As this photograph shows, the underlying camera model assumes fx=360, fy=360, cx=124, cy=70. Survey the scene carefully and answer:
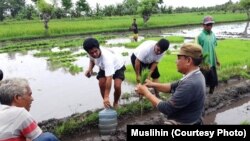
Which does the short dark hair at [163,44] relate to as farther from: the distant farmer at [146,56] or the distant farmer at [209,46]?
the distant farmer at [209,46]

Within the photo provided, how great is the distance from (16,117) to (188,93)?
1427mm

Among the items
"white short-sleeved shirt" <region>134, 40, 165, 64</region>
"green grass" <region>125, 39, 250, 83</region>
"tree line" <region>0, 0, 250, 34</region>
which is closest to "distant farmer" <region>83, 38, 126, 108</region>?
"white short-sleeved shirt" <region>134, 40, 165, 64</region>

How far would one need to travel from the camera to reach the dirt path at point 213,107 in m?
5.62

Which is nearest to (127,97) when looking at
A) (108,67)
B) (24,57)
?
(108,67)

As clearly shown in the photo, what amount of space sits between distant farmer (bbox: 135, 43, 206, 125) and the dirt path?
2256mm

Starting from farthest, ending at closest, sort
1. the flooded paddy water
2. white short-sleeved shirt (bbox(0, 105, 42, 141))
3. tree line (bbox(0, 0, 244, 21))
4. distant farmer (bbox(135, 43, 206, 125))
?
tree line (bbox(0, 0, 244, 21)) < the flooded paddy water < distant farmer (bbox(135, 43, 206, 125)) < white short-sleeved shirt (bbox(0, 105, 42, 141))

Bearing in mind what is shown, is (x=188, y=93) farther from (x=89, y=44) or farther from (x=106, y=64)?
(x=106, y=64)

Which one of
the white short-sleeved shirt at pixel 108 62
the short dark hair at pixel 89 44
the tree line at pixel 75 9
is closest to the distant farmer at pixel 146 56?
the white short-sleeved shirt at pixel 108 62

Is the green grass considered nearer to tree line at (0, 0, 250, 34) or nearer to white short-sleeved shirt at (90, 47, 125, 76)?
white short-sleeved shirt at (90, 47, 125, 76)

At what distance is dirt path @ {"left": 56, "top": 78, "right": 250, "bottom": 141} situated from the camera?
18.4ft

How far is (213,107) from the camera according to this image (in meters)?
7.12

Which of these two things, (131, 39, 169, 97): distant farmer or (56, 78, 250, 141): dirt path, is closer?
(56, 78, 250, 141): dirt path

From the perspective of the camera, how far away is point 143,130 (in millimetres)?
3092

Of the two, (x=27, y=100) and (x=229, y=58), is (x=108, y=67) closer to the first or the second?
(x=27, y=100)
